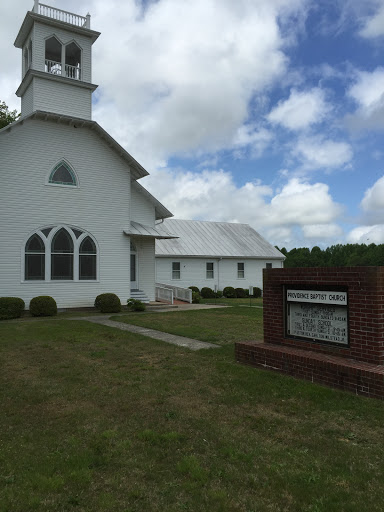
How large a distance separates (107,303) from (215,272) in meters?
15.1

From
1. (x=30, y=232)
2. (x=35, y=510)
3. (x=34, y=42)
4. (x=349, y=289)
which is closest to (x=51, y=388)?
(x=35, y=510)

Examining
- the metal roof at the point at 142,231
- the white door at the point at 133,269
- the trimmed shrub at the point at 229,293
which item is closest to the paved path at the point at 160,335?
the metal roof at the point at 142,231

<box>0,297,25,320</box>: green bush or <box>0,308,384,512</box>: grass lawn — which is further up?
<box>0,297,25,320</box>: green bush

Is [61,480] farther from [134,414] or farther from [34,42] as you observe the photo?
[34,42]

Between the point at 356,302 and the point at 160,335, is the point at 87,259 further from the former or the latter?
the point at 356,302

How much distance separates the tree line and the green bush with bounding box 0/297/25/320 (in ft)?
187

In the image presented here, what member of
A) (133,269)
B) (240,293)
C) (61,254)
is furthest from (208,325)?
(240,293)

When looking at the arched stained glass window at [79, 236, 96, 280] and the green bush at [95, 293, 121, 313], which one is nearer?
the green bush at [95, 293, 121, 313]

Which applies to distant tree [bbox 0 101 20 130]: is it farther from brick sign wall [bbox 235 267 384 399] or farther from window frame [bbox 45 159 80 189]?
brick sign wall [bbox 235 267 384 399]

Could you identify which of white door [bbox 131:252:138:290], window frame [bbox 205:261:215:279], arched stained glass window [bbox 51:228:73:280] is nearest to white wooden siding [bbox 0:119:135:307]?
arched stained glass window [bbox 51:228:73:280]

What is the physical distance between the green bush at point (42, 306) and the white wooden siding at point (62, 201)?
0.73 m

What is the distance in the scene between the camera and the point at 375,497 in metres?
3.17

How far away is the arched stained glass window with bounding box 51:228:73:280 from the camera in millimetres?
17781

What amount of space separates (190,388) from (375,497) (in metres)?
3.35
